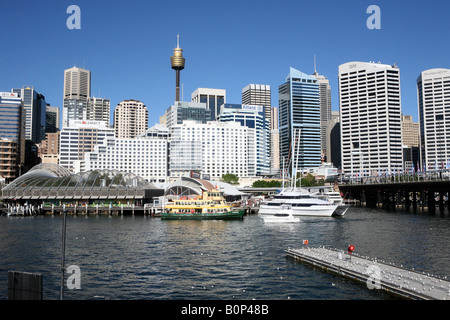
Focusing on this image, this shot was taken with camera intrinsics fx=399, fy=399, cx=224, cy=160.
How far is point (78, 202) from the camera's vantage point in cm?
14525

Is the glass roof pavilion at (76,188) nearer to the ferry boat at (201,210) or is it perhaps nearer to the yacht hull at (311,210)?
the ferry boat at (201,210)

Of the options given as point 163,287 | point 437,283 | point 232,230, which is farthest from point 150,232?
point 437,283

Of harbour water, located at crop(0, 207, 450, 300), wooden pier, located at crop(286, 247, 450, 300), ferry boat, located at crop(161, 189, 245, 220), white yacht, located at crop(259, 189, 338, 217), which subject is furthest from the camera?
white yacht, located at crop(259, 189, 338, 217)

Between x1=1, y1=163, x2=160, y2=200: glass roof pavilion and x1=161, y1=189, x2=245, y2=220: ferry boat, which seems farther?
x1=1, y1=163, x2=160, y2=200: glass roof pavilion

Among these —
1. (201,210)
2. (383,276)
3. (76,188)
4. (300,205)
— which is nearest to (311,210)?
(300,205)

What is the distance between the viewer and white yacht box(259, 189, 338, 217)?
118312 millimetres

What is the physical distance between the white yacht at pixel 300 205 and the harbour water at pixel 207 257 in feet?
77.8

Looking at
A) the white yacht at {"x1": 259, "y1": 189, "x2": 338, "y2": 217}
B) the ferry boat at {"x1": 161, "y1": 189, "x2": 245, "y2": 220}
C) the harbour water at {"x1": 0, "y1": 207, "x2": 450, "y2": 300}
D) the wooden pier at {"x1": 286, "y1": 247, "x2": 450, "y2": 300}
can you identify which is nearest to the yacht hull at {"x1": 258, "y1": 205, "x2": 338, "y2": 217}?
the white yacht at {"x1": 259, "y1": 189, "x2": 338, "y2": 217}

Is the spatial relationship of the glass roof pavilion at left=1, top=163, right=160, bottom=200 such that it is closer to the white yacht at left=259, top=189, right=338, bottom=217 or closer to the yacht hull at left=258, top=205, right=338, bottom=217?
the yacht hull at left=258, top=205, right=338, bottom=217

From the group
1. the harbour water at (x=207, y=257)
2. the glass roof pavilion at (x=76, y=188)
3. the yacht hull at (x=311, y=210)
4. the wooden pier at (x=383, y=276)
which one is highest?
the glass roof pavilion at (x=76, y=188)

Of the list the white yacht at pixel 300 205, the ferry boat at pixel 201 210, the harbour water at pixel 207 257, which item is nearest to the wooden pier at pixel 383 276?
the harbour water at pixel 207 257

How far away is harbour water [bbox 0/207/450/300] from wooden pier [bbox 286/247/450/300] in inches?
37.6

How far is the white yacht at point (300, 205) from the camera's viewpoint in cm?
11831

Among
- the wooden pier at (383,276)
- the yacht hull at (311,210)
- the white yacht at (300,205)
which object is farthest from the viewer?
the white yacht at (300,205)
